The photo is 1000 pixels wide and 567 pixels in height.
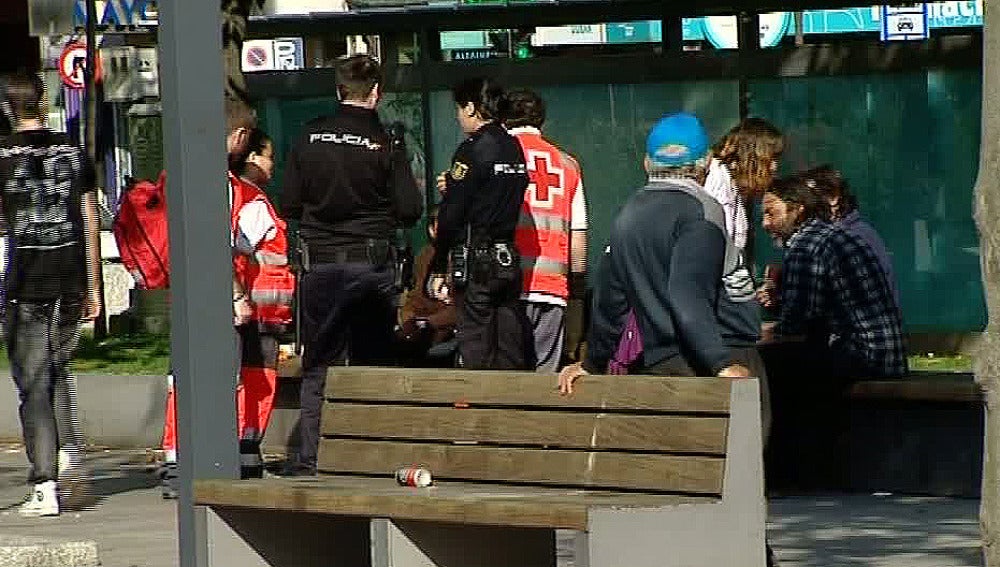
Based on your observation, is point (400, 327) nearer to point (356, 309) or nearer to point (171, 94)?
point (356, 309)

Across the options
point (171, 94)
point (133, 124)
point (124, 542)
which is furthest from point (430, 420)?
point (133, 124)

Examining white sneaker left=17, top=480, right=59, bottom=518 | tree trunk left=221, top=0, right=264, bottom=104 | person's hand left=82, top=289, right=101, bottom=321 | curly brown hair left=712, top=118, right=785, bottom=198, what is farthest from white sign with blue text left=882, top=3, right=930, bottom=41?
white sneaker left=17, top=480, right=59, bottom=518

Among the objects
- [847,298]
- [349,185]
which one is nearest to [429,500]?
[349,185]

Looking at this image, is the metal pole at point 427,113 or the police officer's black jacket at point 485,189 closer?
the police officer's black jacket at point 485,189

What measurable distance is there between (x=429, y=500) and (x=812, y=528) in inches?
133

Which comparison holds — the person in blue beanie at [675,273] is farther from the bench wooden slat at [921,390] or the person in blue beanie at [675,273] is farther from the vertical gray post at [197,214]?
the bench wooden slat at [921,390]

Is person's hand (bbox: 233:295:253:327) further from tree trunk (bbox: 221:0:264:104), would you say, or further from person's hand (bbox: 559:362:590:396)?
tree trunk (bbox: 221:0:264:104)

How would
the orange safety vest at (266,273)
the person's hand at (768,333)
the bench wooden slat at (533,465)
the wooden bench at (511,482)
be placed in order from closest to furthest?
the wooden bench at (511,482) → the bench wooden slat at (533,465) → the orange safety vest at (266,273) → the person's hand at (768,333)

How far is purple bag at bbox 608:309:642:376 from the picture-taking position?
8758 mm

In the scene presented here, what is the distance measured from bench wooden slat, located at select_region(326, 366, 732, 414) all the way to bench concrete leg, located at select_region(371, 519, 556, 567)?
389 mm

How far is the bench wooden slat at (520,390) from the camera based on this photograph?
723cm

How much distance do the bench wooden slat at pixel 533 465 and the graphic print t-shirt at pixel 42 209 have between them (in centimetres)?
298

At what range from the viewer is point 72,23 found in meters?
20.7

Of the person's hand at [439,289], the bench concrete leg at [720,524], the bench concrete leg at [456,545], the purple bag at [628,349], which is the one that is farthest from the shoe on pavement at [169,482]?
the bench concrete leg at [720,524]
